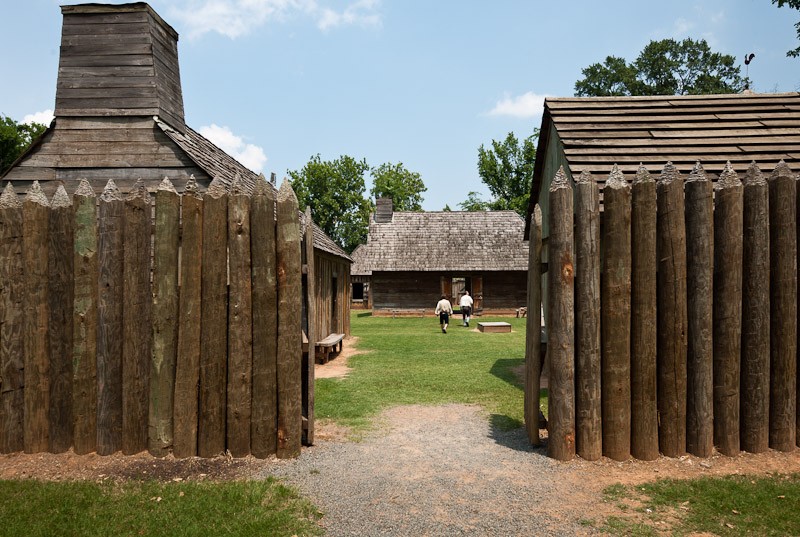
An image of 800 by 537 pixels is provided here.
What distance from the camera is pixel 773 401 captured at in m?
5.02

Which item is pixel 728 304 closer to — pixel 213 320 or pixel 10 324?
pixel 213 320

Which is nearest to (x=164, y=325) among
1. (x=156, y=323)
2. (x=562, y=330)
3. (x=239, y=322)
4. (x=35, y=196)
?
(x=156, y=323)

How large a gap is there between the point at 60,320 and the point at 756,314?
6.59 metres

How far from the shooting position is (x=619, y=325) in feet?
16.1

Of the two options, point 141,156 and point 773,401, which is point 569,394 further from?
point 141,156

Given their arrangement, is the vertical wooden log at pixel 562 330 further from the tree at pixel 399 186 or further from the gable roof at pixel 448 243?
the tree at pixel 399 186

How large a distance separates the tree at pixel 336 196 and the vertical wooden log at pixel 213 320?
5699 centimetres

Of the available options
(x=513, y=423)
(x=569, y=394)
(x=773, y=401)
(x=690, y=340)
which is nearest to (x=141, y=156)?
(x=513, y=423)

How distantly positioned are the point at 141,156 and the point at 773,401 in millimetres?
10496

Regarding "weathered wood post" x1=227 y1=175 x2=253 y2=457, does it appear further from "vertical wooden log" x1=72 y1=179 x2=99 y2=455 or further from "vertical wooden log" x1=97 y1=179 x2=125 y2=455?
"vertical wooden log" x1=72 y1=179 x2=99 y2=455

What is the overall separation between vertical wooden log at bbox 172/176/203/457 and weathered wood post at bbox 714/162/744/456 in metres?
4.86

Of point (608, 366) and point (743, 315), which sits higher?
point (743, 315)

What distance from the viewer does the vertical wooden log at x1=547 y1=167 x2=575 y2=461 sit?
498 centimetres

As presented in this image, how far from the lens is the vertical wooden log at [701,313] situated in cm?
491
